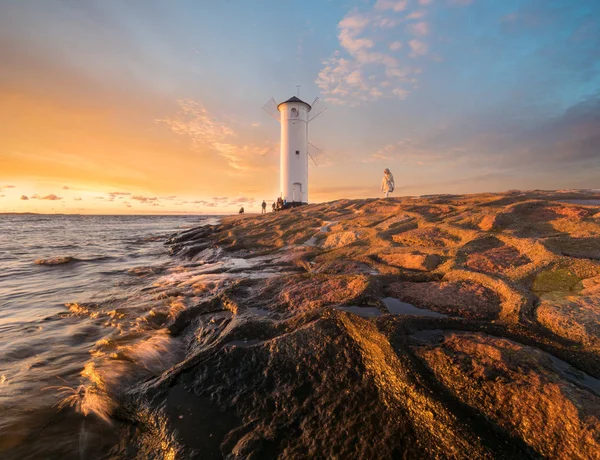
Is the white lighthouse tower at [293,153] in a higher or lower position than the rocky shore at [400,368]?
higher

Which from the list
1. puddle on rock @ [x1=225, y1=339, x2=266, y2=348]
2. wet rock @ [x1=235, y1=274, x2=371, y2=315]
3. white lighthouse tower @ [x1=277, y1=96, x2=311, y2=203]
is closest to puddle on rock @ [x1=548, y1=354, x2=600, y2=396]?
wet rock @ [x1=235, y1=274, x2=371, y2=315]

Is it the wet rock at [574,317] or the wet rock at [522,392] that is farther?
the wet rock at [574,317]

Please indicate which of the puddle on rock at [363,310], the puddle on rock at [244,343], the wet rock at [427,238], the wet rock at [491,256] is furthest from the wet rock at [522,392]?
the wet rock at [427,238]

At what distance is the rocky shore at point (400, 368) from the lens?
2018 mm

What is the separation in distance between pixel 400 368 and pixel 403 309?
59.7 inches

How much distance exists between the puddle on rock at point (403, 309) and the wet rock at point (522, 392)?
2.94ft

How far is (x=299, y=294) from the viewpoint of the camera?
486 centimetres

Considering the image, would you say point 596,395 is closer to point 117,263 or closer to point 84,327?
point 84,327

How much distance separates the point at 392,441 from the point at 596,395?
1579 millimetres

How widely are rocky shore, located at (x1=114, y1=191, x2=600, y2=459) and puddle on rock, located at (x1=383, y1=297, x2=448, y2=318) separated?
0.03 metres

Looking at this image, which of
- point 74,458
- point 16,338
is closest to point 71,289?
point 16,338

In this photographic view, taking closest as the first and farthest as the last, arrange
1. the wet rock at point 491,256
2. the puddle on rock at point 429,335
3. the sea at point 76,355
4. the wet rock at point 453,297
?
the sea at point 76,355, the puddle on rock at point 429,335, the wet rock at point 453,297, the wet rock at point 491,256

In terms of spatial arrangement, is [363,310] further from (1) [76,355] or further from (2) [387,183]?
(2) [387,183]

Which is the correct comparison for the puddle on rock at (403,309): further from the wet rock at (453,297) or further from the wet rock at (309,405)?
the wet rock at (309,405)
